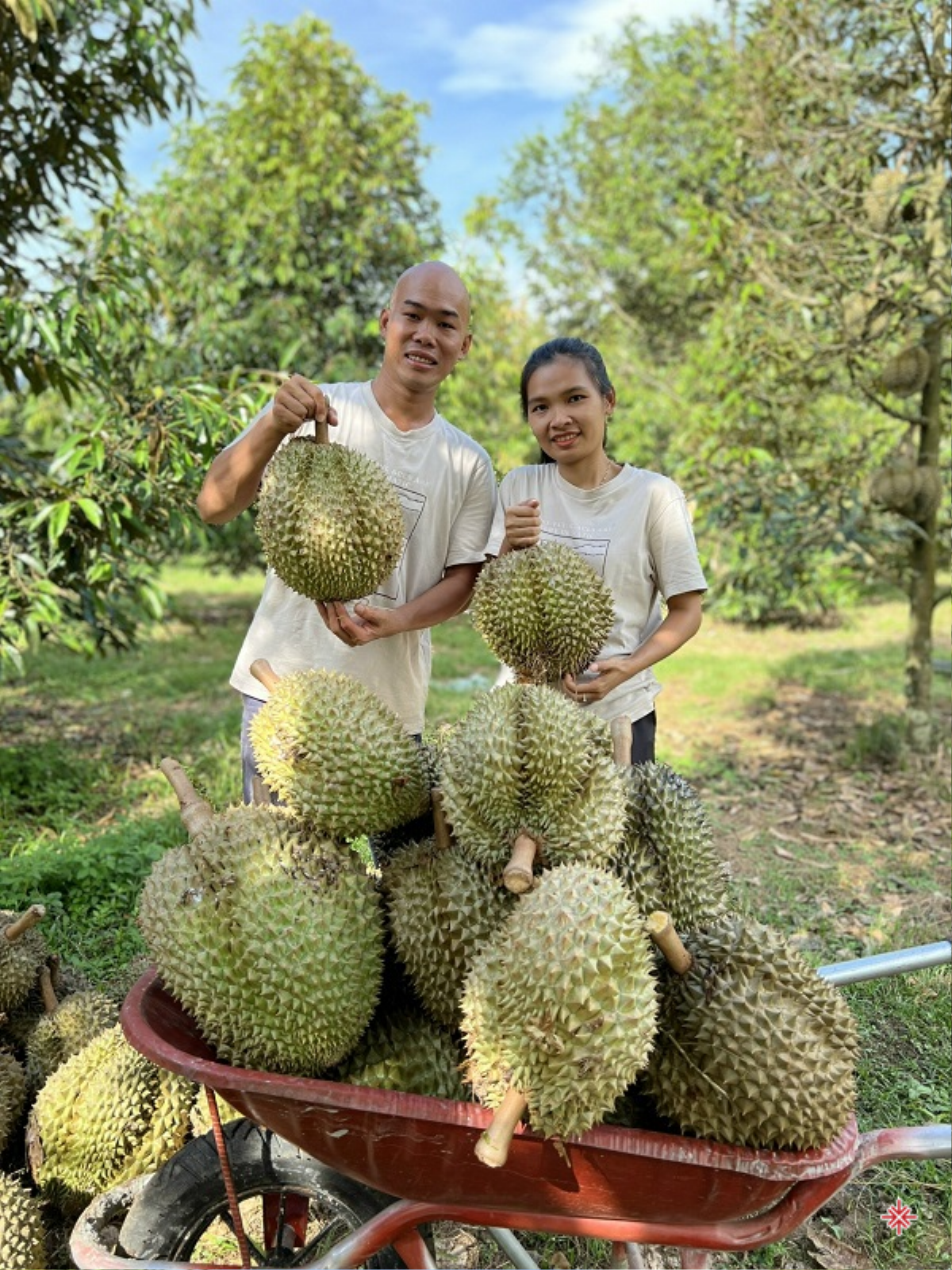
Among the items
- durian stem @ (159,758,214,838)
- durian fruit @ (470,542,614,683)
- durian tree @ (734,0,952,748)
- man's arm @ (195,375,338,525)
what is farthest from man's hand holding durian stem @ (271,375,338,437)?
durian tree @ (734,0,952,748)

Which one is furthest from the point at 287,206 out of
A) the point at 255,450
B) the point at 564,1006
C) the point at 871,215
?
the point at 564,1006

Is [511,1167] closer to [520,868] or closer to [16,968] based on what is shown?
[520,868]

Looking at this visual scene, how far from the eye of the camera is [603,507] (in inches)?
99.9

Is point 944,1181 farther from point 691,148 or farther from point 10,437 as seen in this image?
point 691,148

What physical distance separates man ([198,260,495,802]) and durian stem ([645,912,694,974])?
37.8 inches

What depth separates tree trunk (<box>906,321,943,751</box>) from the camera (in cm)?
581

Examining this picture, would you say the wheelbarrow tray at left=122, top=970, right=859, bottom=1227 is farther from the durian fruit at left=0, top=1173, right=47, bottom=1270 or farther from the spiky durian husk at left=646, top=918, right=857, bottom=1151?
the durian fruit at left=0, top=1173, right=47, bottom=1270

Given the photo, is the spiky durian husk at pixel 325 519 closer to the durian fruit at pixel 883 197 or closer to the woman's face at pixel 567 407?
the woman's face at pixel 567 407

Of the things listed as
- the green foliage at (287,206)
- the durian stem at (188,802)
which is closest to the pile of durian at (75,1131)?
the durian stem at (188,802)

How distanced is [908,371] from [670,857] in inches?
189

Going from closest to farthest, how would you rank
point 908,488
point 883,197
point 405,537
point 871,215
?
point 405,537 → point 908,488 → point 883,197 → point 871,215

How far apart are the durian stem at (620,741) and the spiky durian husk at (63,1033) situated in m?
1.60

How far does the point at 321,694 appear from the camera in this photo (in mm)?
1789

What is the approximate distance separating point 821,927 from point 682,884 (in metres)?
2.67
